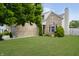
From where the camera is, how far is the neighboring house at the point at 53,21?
16.0 ft

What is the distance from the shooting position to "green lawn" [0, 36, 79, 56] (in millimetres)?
4780

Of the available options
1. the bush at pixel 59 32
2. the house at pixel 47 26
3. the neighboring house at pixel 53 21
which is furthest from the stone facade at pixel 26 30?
the bush at pixel 59 32

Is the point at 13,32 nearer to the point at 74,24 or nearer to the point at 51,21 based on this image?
the point at 51,21

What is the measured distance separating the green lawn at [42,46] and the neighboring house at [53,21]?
131 mm

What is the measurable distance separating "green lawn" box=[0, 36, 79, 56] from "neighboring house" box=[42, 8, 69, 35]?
0.43 feet

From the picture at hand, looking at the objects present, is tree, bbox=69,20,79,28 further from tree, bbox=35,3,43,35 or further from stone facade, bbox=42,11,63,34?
tree, bbox=35,3,43,35

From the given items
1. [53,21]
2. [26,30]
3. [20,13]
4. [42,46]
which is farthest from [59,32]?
[20,13]

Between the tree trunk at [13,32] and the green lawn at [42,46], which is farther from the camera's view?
the tree trunk at [13,32]

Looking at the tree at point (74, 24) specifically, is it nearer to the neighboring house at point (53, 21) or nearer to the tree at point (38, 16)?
the neighboring house at point (53, 21)

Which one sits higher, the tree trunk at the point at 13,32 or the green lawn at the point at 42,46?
the tree trunk at the point at 13,32

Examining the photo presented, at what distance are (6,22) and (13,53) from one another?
0.55 m

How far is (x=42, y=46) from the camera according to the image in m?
4.86

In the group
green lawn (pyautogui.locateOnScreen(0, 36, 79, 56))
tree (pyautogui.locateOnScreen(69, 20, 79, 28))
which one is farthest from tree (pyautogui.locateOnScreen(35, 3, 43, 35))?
tree (pyautogui.locateOnScreen(69, 20, 79, 28))

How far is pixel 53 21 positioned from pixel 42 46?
0.44m
